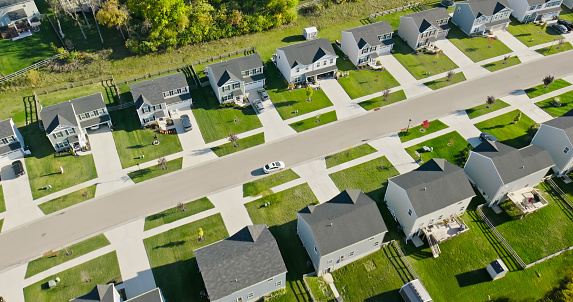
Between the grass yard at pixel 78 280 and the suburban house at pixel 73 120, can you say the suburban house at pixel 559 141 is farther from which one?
the suburban house at pixel 73 120

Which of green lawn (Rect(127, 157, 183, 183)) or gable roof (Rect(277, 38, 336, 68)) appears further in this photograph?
gable roof (Rect(277, 38, 336, 68))

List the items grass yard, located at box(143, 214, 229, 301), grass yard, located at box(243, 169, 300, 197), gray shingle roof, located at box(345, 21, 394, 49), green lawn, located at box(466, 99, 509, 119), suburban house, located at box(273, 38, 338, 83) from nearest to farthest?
grass yard, located at box(143, 214, 229, 301), grass yard, located at box(243, 169, 300, 197), green lawn, located at box(466, 99, 509, 119), suburban house, located at box(273, 38, 338, 83), gray shingle roof, located at box(345, 21, 394, 49)

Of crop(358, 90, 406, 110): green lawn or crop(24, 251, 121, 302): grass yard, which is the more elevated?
crop(358, 90, 406, 110): green lawn

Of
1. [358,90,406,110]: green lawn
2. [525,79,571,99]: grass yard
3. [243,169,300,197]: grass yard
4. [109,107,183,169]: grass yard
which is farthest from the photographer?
[525,79,571,99]: grass yard

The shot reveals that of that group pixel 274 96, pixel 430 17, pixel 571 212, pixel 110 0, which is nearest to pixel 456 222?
pixel 571 212

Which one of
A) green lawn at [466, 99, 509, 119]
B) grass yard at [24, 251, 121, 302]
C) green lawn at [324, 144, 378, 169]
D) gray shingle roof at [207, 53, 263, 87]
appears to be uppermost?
gray shingle roof at [207, 53, 263, 87]

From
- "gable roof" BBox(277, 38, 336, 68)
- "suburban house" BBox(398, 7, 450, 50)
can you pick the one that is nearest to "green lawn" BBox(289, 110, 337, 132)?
"gable roof" BBox(277, 38, 336, 68)

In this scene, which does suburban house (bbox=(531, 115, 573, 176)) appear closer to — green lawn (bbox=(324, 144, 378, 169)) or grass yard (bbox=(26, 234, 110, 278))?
green lawn (bbox=(324, 144, 378, 169))

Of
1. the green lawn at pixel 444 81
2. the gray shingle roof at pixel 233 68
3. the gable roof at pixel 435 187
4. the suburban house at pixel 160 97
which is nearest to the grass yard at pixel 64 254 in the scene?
the suburban house at pixel 160 97
